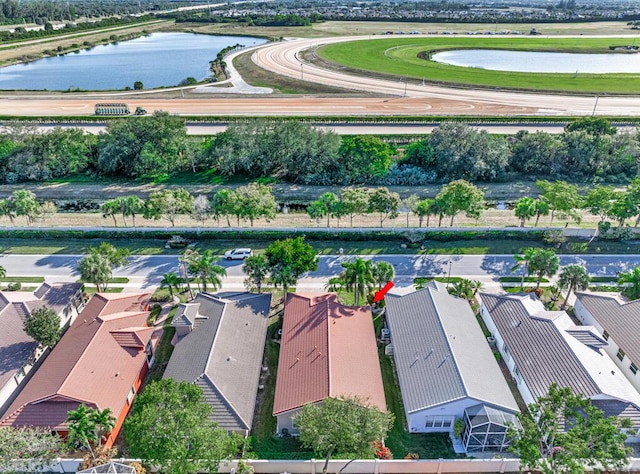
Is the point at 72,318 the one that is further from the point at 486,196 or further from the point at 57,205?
the point at 486,196

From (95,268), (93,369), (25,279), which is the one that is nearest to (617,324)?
(93,369)

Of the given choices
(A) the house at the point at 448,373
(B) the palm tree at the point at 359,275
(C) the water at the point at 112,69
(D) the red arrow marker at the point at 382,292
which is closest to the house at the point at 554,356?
(A) the house at the point at 448,373

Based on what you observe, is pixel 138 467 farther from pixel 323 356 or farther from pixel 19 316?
pixel 19 316

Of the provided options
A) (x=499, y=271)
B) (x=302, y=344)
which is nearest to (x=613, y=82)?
(x=499, y=271)

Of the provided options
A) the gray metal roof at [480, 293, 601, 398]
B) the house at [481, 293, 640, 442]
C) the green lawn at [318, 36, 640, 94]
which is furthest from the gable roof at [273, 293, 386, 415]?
the green lawn at [318, 36, 640, 94]

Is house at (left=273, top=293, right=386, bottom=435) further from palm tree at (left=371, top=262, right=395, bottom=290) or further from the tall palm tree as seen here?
the tall palm tree

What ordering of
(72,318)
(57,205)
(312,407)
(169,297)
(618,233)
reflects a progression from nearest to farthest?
(312,407) → (72,318) → (169,297) → (618,233) → (57,205)

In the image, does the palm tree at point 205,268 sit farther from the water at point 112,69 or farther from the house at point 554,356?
the water at point 112,69
